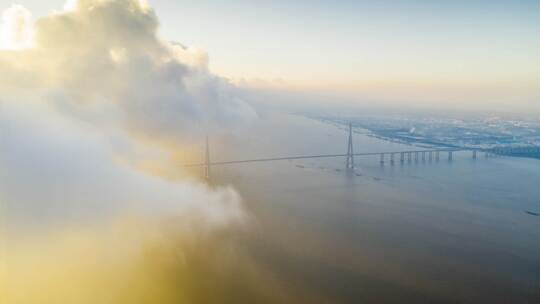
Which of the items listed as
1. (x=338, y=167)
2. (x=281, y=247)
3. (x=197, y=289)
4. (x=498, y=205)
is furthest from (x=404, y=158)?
(x=197, y=289)

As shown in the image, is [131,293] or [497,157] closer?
[131,293]

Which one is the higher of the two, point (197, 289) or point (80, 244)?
point (80, 244)

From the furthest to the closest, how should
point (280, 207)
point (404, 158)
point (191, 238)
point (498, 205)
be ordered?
point (404, 158) → point (498, 205) → point (280, 207) → point (191, 238)

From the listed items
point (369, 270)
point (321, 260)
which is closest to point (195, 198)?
point (321, 260)

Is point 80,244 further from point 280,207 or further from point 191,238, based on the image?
point 280,207

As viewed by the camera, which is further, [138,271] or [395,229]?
[395,229]

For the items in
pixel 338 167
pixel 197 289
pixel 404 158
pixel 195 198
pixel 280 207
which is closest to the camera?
pixel 197 289
